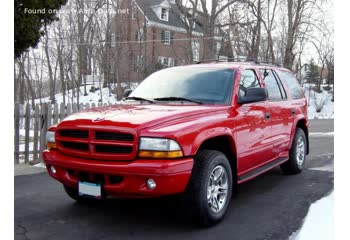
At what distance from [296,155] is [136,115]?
11.4ft

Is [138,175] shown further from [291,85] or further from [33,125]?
[33,125]

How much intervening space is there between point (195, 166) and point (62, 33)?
22.1m

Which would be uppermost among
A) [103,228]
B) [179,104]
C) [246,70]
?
[246,70]

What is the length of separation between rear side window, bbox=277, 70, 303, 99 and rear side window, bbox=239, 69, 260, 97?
1096 mm

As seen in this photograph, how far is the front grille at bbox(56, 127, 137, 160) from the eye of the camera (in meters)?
3.56

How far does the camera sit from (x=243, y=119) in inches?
178

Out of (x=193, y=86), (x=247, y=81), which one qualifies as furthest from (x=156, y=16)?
(x=193, y=86)

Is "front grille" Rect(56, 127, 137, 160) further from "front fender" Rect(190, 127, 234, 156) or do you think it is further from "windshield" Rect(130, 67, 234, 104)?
"windshield" Rect(130, 67, 234, 104)

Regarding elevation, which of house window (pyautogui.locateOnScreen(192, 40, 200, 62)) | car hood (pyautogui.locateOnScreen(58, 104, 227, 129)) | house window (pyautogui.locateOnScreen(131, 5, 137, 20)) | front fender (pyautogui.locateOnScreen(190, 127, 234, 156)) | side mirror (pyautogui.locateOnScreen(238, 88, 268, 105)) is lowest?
front fender (pyautogui.locateOnScreen(190, 127, 234, 156))

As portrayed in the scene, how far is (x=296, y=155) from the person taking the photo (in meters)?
6.26

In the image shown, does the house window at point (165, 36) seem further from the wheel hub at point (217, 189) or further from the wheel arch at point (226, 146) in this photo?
the wheel hub at point (217, 189)

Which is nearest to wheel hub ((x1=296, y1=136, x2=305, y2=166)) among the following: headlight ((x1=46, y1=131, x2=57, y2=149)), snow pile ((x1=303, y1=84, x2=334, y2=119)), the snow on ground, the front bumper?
the snow on ground
